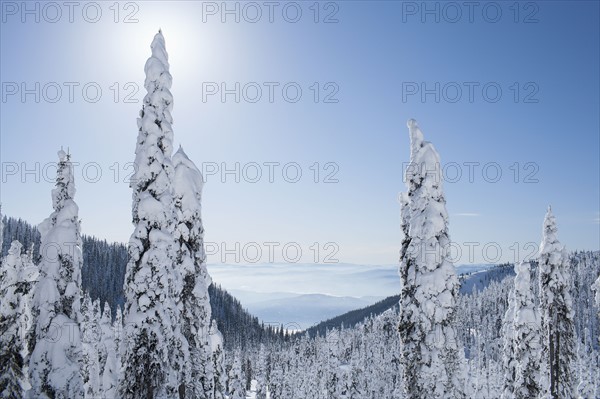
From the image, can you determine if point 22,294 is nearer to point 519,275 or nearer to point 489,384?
point 519,275

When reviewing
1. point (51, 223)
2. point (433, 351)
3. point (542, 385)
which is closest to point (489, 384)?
point (542, 385)

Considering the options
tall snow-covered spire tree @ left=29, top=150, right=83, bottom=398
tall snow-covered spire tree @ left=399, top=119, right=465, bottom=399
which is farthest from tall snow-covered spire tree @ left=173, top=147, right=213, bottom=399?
tall snow-covered spire tree @ left=399, top=119, right=465, bottom=399

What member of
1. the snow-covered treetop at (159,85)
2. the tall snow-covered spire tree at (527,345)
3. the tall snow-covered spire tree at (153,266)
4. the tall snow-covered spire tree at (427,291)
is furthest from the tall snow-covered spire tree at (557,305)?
the snow-covered treetop at (159,85)

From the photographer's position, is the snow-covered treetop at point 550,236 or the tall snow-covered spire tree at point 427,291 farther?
the snow-covered treetop at point 550,236

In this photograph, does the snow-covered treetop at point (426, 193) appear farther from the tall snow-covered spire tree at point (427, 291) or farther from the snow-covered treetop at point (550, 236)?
the snow-covered treetop at point (550, 236)

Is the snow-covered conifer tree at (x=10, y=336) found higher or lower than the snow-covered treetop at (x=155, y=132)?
lower

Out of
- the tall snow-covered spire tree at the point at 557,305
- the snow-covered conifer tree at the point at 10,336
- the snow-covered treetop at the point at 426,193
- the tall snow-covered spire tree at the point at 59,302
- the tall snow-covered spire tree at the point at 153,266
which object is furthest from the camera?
the tall snow-covered spire tree at the point at 557,305

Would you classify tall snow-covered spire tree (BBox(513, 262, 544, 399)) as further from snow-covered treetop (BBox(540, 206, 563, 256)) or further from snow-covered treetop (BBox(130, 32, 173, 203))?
snow-covered treetop (BBox(130, 32, 173, 203))
